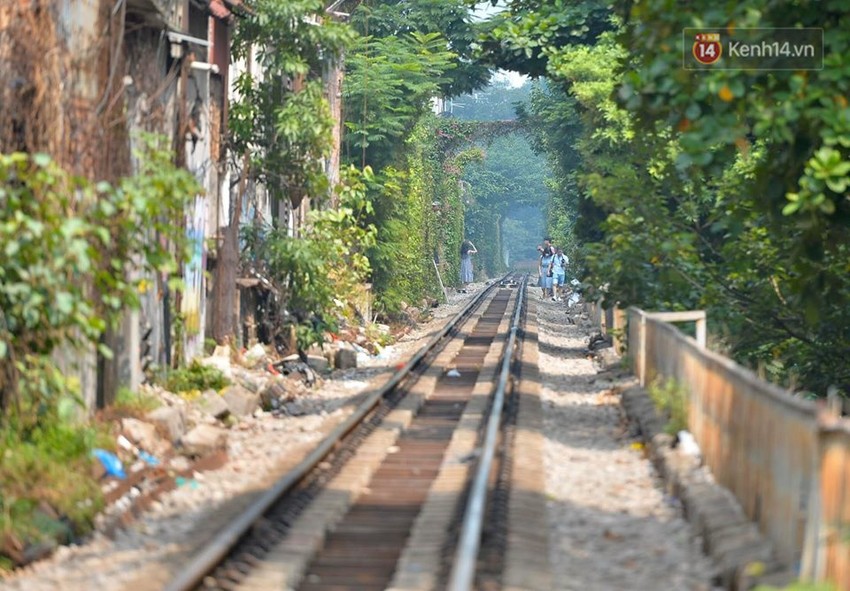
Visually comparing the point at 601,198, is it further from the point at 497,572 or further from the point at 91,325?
the point at 497,572

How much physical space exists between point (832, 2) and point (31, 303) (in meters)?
6.81

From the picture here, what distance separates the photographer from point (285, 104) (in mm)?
20594

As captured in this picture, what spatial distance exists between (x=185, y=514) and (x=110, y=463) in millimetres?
1239

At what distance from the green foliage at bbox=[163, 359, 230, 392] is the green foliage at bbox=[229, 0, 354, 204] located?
4.74 metres

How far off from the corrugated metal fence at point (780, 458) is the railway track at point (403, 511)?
1.38 metres

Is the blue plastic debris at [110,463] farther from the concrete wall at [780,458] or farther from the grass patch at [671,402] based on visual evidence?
the grass patch at [671,402]

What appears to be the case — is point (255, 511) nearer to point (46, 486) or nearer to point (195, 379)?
point (46, 486)

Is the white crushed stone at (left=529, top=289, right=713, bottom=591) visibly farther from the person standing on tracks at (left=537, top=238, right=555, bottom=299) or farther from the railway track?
the person standing on tracks at (left=537, top=238, right=555, bottom=299)

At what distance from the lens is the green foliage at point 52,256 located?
381 inches

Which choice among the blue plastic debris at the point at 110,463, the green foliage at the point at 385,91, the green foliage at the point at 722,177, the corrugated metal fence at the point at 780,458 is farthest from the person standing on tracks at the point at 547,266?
the blue plastic debris at the point at 110,463

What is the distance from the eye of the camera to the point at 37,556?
8.45 meters

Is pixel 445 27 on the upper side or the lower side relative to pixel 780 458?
upper

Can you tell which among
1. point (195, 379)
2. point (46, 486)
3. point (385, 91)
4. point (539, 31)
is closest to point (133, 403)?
point (195, 379)

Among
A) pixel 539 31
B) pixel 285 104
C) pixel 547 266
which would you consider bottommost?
pixel 547 266
